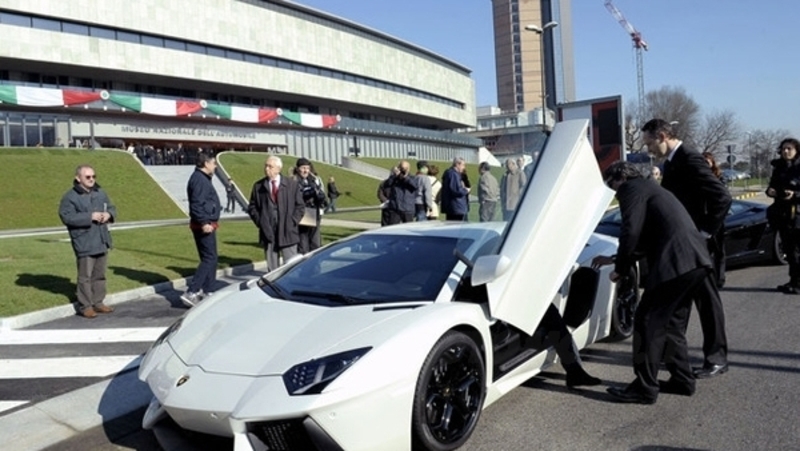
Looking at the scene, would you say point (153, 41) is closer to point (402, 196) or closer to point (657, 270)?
point (402, 196)

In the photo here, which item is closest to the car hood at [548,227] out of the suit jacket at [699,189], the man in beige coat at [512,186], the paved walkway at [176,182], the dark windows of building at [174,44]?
the man in beige coat at [512,186]

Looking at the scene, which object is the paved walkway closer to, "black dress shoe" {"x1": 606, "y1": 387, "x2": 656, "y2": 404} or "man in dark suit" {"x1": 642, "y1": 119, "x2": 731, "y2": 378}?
"man in dark suit" {"x1": 642, "y1": 119, "x2": 731, "y2": 378}

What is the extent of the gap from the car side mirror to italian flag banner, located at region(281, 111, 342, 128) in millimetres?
54449

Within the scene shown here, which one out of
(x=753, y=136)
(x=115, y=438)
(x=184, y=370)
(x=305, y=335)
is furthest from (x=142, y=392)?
(x=753, y=136)

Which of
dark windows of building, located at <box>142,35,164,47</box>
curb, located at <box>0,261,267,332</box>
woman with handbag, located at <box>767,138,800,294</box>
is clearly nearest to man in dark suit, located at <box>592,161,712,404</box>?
woman with handbag, located at <box>767,138,800,294</box>

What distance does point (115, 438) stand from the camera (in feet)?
12.2

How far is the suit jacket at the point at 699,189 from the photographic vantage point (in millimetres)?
4539

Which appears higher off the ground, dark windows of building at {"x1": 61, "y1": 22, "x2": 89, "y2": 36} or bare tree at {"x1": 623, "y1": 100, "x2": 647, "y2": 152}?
dark windows of building at {"x1": 61, "y1": 22, "x2": 89, "y2": 36}

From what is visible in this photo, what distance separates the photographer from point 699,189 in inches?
180

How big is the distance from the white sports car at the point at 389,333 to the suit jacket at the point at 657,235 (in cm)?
23

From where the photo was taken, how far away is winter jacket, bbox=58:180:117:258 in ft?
22.1

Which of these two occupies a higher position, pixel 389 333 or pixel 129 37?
pixel 129 37

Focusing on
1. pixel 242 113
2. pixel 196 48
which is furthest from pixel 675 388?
pixel 196 48

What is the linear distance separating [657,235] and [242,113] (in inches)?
2029
